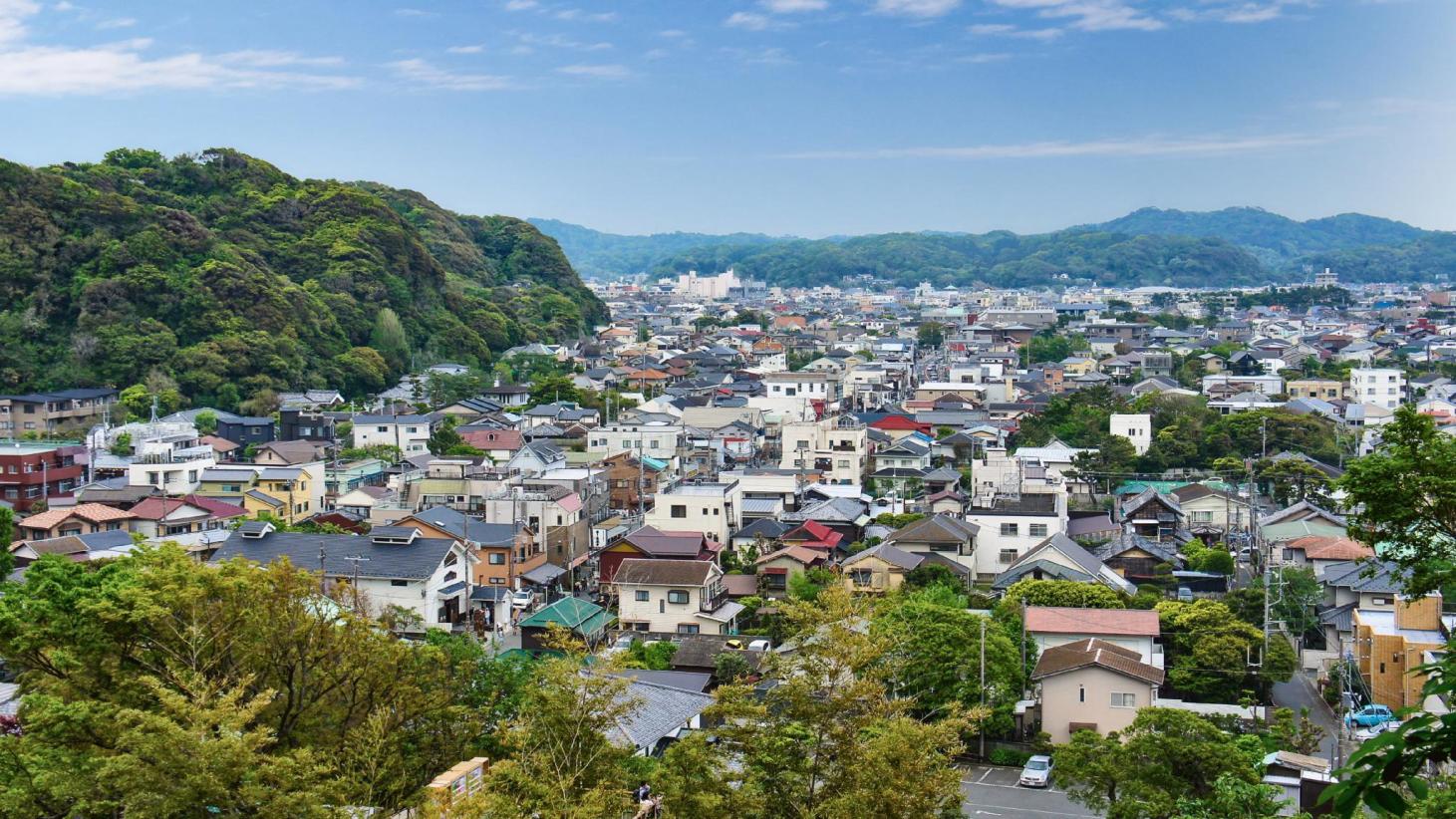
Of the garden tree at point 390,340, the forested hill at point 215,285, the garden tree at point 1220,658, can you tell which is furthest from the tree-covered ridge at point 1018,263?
the garden tree at point 1220,658

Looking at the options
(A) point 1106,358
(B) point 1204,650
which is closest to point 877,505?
(B) point 1204,650

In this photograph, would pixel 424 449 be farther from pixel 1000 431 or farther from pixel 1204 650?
pixel 1204 650

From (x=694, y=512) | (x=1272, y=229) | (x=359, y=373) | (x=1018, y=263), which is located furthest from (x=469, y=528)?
(x=1272, y=229)

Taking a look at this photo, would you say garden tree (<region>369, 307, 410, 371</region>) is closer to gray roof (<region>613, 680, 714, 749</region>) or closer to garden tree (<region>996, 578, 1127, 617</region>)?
garden tree (<region>996, 578, 1127, 617</region>)

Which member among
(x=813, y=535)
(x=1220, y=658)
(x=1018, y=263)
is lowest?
(x=1220, y=658)

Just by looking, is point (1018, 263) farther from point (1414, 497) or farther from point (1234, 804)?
point (1414, 497)

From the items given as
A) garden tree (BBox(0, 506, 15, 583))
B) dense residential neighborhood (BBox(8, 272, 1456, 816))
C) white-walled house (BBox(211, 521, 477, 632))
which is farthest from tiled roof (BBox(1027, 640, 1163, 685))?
garden tree (BBox(0, 506, 15, 583))
